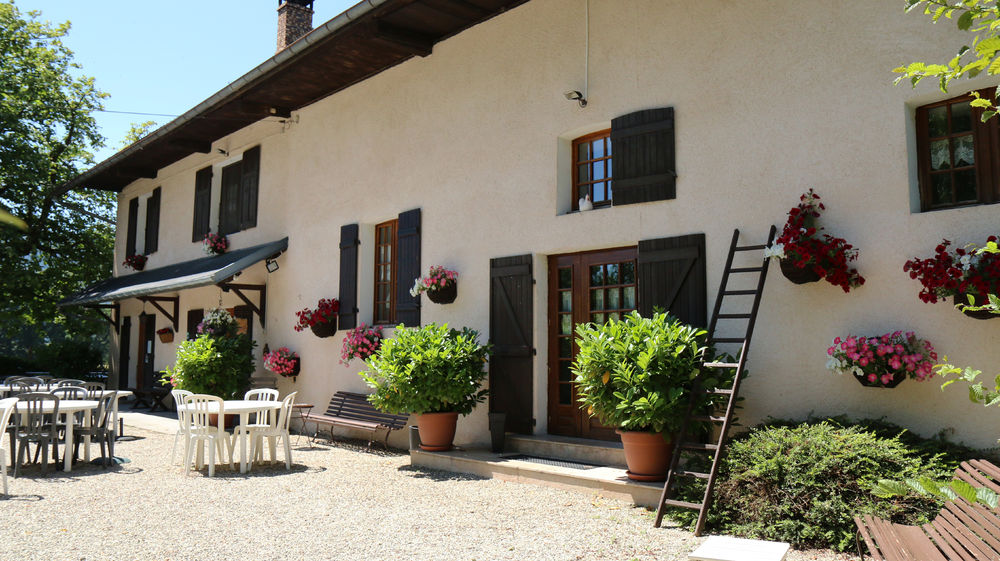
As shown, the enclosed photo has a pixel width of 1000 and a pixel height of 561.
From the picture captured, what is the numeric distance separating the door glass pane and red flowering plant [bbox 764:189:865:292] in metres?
0.97

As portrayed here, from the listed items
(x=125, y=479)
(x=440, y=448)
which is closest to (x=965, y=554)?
(x=440, y=448)

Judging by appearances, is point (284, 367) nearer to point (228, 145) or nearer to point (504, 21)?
point (228, 145)

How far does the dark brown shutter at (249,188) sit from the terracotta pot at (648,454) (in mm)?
Result: 8121

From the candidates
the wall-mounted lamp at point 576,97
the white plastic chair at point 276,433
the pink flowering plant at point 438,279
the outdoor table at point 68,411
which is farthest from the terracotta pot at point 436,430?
the wall-mounted lamp at point 576,97

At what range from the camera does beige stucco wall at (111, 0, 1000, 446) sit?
5129 millimetres

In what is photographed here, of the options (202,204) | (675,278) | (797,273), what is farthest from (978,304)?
(202,204)

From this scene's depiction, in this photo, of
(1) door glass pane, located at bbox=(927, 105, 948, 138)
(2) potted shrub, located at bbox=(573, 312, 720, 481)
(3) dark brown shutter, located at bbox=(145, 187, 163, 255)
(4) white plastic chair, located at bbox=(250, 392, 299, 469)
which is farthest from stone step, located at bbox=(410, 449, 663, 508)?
(3) dark brown shutter, located at bbox=(145, 187, 163, 255)

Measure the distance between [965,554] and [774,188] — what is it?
377 centimetres

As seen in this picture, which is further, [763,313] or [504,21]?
[504,21]

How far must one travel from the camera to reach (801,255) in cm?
517

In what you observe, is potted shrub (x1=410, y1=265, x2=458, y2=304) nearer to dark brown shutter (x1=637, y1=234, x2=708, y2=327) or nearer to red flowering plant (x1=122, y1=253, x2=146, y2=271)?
dark brown shutter (x1=637, y1=234, x2=708, y2=327)

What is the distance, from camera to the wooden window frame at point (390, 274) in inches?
368

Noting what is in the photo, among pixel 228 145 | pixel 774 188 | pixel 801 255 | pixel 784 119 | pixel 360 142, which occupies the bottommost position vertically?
pixel 801 255

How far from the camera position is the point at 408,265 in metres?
8.88
